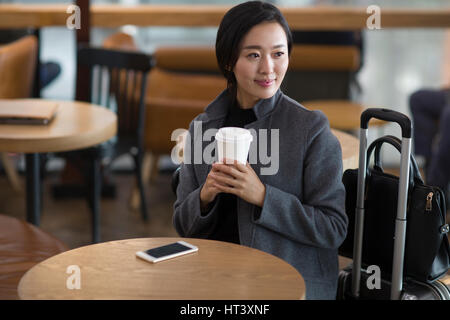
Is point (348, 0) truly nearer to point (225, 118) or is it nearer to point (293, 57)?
point (293, 57)

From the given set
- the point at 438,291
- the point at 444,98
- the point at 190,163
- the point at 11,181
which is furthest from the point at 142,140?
the point at 438,291

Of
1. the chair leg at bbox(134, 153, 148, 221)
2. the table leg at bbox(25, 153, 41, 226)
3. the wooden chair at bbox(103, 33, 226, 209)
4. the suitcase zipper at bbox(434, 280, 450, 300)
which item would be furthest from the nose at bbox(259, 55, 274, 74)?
the wooden chair at bbox(103, 33, 226, 209)

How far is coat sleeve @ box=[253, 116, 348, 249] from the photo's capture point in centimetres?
161

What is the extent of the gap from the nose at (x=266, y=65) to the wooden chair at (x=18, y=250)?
92cm

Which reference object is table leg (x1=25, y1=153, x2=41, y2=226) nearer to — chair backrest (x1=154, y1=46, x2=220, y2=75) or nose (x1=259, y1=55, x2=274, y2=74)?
nose (x1=259, y1=55, x2=274, y2=74)

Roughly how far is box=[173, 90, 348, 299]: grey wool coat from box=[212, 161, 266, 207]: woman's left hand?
0.09ft

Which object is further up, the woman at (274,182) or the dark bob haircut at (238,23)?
the dark bob haircut at (238,23)

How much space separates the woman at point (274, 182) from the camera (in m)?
1.61

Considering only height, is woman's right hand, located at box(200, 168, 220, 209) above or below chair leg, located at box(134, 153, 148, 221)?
above

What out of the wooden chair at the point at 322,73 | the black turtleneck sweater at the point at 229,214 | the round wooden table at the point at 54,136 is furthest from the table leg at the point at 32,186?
the wooden chair at the point at 322,73

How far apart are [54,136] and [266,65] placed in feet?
3.90

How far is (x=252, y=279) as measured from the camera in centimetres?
138

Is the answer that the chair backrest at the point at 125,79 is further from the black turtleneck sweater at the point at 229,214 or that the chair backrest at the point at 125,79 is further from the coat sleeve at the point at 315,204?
the coat sleeve at the point at 315,204

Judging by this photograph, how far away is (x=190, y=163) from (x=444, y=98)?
3047 mm
